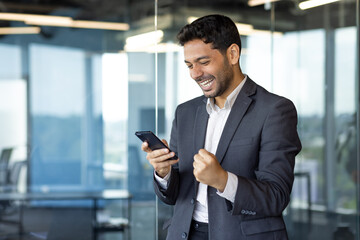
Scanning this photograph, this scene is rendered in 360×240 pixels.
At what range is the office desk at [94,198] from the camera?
4.70 metres

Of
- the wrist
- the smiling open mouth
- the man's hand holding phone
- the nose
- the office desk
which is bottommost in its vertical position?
the office desk

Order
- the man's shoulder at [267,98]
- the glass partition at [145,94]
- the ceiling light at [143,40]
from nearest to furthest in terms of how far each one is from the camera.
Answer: the man's shoulder at [267,98] < the ceiling light at [143,40] < the glass partition at [145,94]

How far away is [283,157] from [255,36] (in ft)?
8.89

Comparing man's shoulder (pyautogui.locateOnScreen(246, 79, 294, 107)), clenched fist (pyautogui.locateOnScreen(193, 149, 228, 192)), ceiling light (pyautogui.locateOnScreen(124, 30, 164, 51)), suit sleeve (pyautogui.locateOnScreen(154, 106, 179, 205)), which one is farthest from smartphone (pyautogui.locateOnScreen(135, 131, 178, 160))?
ceiling light (pyautogui.locateOnScreen(124, 30, 164, 51))

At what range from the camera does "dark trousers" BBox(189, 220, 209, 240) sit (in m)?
1.98

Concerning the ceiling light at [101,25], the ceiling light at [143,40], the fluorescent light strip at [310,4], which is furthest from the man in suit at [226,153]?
the ceiling light at [101,25]

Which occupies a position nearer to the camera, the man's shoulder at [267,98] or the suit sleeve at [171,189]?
the man's shoulder at [267,98]

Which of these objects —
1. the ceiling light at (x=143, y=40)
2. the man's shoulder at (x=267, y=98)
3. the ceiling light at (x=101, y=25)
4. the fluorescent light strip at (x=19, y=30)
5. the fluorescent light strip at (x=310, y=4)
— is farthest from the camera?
the ceiling light at (x=101, y=25)

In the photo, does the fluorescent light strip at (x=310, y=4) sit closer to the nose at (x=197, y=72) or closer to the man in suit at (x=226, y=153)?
the man in suit at (x=226, y=153)

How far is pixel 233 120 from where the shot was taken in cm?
191

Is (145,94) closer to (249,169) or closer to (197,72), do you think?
(197,72)

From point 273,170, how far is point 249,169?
0.40 ft

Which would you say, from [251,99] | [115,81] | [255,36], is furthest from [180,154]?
[115,81]

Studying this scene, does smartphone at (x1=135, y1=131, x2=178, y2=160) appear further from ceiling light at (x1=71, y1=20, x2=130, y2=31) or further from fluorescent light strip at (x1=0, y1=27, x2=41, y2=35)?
fluorescent light strip at (x1=0, y1=27, x2=41, y2=35)
